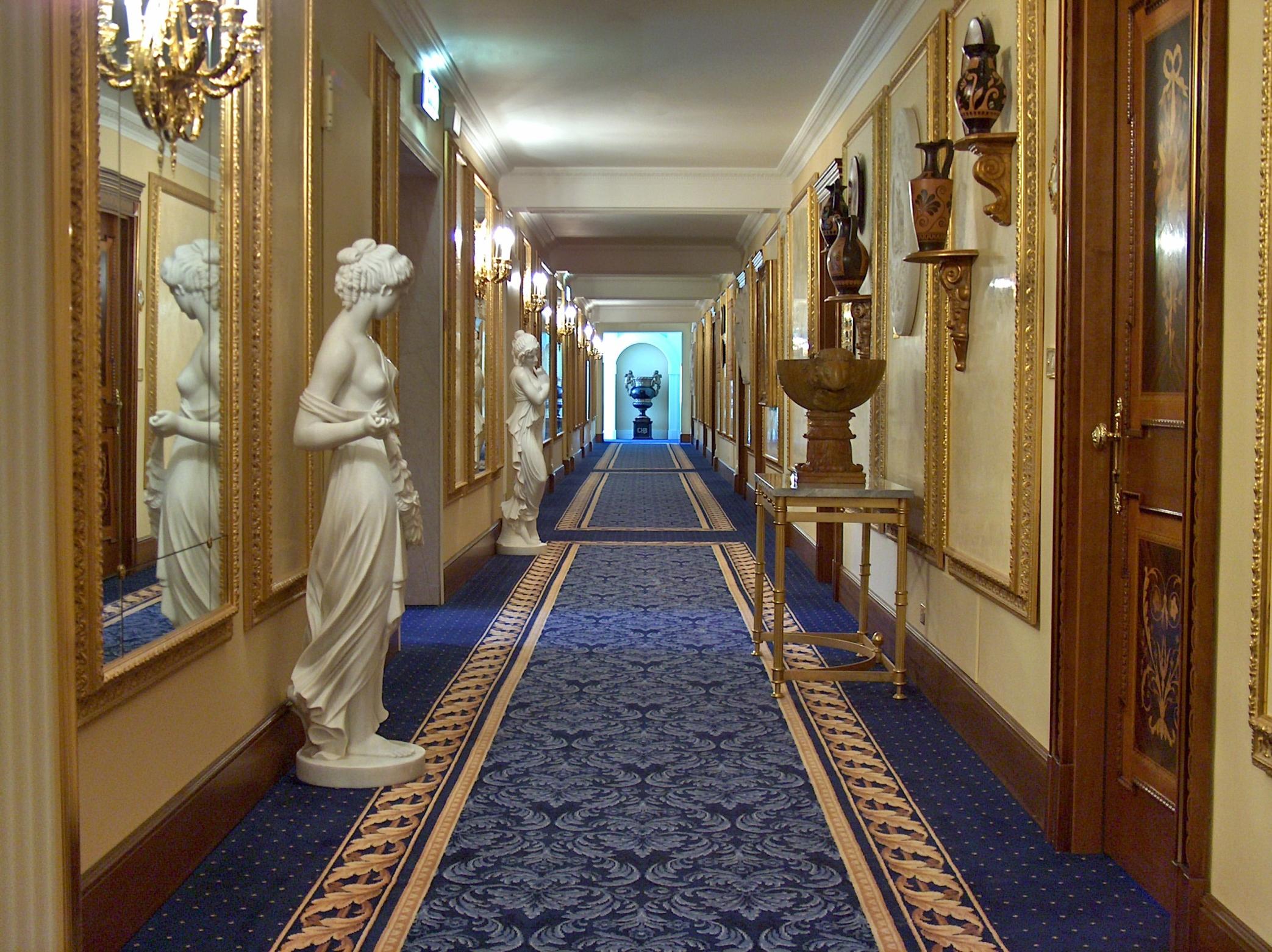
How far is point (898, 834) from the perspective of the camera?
138 inches

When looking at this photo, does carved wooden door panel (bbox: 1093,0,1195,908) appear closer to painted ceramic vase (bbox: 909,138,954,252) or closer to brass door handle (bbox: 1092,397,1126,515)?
brass door handle (bbox: 1092,397,1126,515)

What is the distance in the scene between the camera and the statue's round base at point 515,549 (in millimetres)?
9852

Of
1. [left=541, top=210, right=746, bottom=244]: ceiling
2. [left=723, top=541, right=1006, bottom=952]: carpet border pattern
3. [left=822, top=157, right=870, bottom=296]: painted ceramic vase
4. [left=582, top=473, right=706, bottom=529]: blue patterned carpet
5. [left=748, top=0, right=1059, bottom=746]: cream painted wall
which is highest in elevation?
[left=541, top=210, right=746, bottom=244]: ceiling

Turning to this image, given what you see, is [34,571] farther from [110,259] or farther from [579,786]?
[579,786]

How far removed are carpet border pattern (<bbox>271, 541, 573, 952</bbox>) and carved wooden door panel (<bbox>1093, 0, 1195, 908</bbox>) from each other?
6.56 ft

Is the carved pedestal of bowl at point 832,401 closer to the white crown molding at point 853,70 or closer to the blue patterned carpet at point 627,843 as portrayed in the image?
the blue patterned carpet at point 627,843

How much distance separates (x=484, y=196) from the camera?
931 centimetres

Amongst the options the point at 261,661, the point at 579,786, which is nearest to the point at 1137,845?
the point at 579,786

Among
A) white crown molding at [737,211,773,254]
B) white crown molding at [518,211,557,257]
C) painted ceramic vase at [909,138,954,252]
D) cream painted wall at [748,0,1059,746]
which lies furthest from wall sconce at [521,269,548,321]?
painted ceramic vase at [909,138,954,252]

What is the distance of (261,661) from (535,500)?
6026 mm

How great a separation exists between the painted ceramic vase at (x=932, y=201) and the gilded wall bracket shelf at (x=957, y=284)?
0.07 m

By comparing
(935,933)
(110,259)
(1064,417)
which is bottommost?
(935,933)

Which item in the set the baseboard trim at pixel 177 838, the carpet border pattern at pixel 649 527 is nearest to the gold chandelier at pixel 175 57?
the baseboard trim at pixel 177 838

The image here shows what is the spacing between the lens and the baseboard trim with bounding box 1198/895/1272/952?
2314 millimetres
